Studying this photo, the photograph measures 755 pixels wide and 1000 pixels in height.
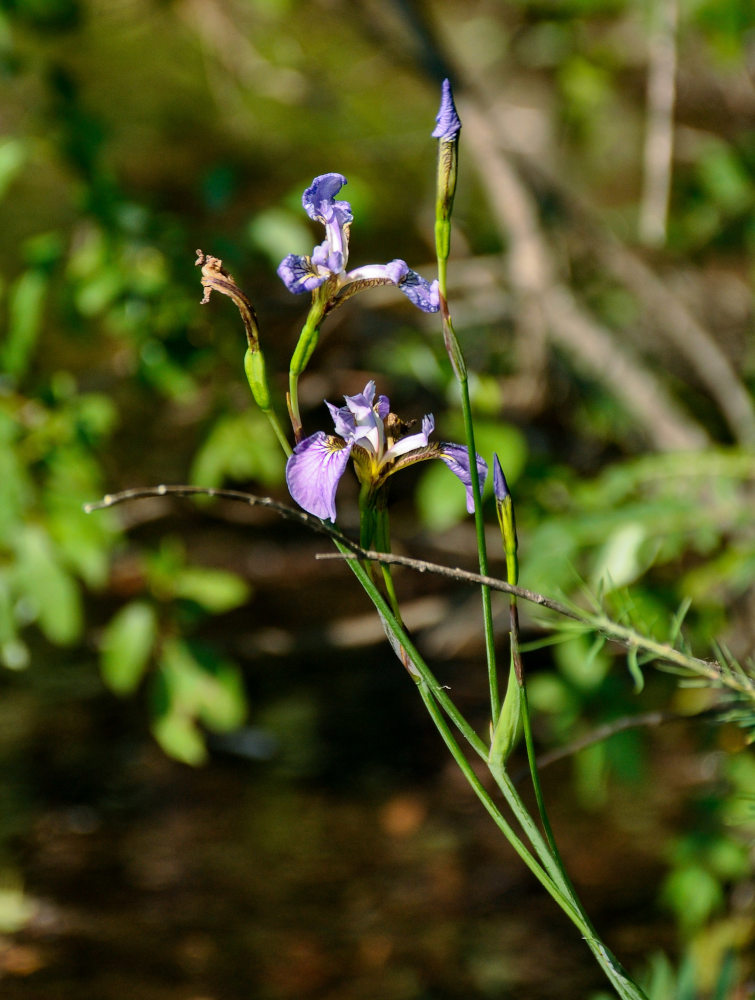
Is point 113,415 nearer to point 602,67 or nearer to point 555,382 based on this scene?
point 555,382

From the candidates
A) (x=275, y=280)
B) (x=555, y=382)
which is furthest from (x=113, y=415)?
(x=555, y=382)

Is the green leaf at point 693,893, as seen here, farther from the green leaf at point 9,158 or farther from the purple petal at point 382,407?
the green leaf at point 9,158

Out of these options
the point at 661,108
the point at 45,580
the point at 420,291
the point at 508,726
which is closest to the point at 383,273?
the point at 420,291

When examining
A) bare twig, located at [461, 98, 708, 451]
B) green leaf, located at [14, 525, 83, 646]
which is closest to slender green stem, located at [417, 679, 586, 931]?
green leaf, located at [14, 525, 83, 646]

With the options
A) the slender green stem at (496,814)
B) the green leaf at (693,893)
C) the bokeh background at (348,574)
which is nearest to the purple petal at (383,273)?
the slender green stem at (496,814)

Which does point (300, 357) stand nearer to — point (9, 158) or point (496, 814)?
point (496, 814)

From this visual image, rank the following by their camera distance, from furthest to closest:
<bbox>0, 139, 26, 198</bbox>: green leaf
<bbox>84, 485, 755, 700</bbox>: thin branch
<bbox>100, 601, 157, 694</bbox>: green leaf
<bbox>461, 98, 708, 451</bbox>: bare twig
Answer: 1. <bbox>461, 98, 708, 451</bbox>: bare twig
2. <bbox>100, 601, 157, 694</bbox>: green leaf
3. <bbox>0, 139, 26, 198</bbox>: green leaf
4. <bbox>84, 485, 755, 700</bbox>: thin branch

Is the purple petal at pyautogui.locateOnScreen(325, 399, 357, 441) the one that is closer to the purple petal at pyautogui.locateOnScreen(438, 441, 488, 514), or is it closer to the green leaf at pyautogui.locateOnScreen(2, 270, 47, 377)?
the purple petal at pyautogui.locateOnScreen(438, 441, 488, 514)
